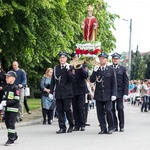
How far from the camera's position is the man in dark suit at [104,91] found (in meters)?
12.4

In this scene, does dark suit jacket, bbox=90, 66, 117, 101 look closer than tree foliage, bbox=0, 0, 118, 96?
Yes

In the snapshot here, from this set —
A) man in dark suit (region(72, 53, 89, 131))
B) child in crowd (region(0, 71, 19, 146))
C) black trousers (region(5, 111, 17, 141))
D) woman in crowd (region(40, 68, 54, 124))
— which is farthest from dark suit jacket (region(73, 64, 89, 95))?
black trousers (region(5, 111, 17, 141))

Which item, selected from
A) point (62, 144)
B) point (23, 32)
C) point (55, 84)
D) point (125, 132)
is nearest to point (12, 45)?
point (23, 32)

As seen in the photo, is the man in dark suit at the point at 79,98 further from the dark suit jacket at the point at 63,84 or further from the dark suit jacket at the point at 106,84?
the dark suit jacket at the point at 106,84

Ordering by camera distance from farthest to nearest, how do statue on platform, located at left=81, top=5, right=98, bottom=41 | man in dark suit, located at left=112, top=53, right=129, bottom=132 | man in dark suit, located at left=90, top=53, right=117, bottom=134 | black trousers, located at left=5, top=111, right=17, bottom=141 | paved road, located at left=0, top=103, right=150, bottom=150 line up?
1. statue on platform, located at left=81, top=5, right=98, bottom=41
2. man in dark suit, located at left=112, top=53, right=129, bottom=132
3. man in dark suit, located at left=90, top=53, right=117, bottom=134
4. black trousers, located at left=5, top=111, right=17, bottom=141
5. paved road, located at left=0, top=103, right=150, bottom=150

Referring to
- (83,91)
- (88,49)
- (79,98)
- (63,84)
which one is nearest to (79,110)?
(79,98)

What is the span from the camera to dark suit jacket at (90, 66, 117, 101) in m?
12.4

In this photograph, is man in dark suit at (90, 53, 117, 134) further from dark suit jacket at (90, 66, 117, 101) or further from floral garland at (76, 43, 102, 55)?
floral garland at (76, 43, 102, 55)

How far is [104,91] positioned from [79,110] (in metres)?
1.19

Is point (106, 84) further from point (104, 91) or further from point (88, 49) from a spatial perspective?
point (88, 49)

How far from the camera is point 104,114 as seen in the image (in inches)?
493

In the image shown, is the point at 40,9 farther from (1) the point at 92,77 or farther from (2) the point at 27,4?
(1) the point at 92,77

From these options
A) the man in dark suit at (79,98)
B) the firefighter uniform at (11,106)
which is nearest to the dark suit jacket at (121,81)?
the man in dark suit at (79,98)

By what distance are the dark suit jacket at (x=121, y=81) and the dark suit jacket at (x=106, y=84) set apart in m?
0.71
